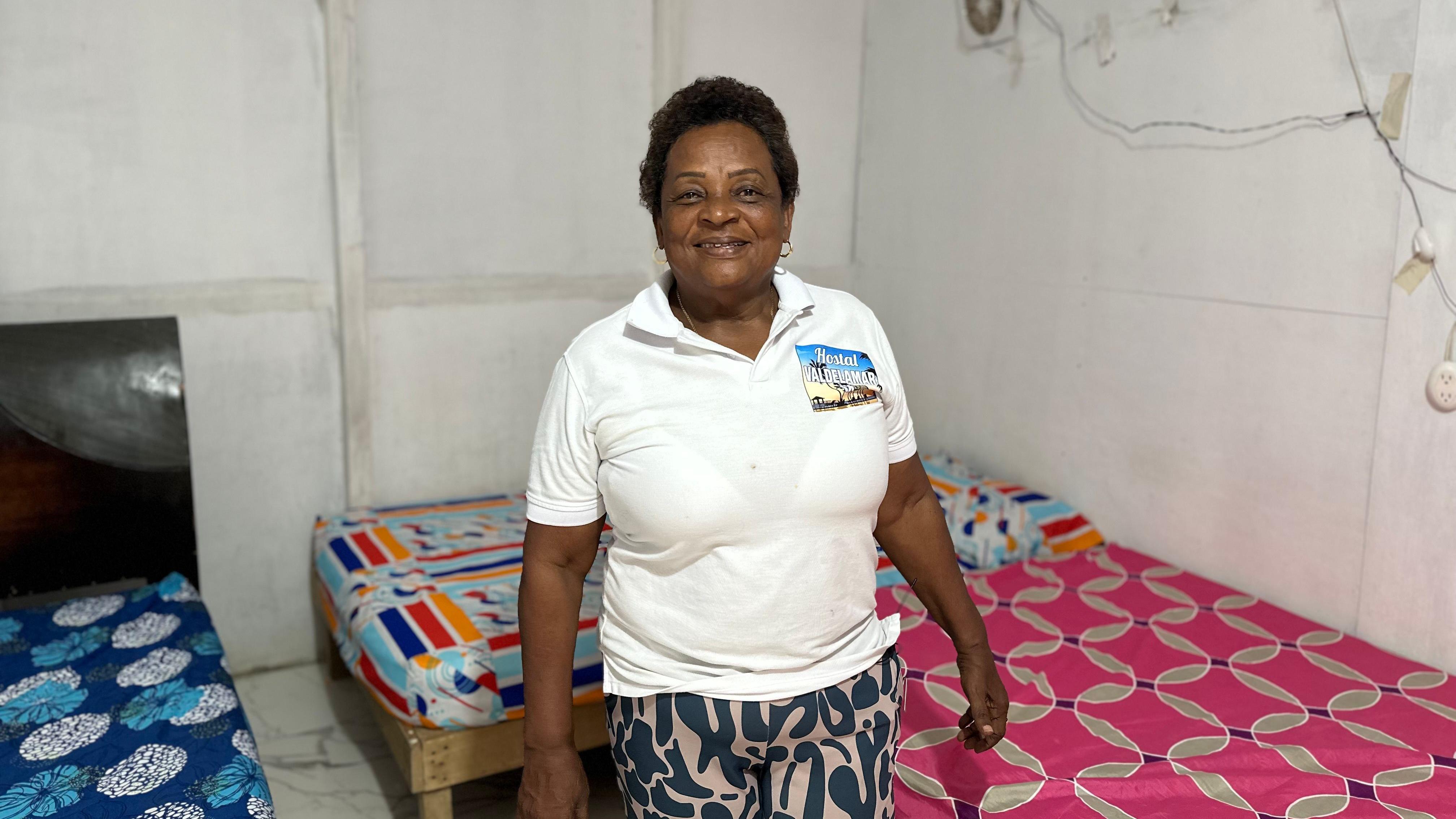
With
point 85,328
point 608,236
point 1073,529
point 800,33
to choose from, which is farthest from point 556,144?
point 1073,529

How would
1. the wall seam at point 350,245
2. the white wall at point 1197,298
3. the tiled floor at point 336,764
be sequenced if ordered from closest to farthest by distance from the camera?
1. the white wall at point 1197,298
2. the tiled floor at point 336,764
3. the wall seam at point 350,245

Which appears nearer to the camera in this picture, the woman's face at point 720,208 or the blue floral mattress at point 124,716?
the woman's face at point 720,208

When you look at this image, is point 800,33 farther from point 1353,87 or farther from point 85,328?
point 85,328

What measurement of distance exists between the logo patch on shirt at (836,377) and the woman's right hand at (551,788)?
0.51 m

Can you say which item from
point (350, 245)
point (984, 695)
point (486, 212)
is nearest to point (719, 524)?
point (984, 695)

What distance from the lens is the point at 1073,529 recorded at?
9.92ft

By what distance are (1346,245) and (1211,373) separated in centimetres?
43

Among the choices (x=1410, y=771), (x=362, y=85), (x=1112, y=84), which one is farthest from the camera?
(x=362, y=85)

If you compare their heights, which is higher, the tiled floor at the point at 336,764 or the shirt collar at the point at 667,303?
the shirt collar at the point at 667,303

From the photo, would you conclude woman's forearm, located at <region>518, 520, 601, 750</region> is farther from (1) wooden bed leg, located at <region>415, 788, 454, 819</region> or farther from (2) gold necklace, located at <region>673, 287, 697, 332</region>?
(1) wooden bed leg, located at <region>415, 788, 454, 819</region>

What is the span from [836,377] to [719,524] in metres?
0.24

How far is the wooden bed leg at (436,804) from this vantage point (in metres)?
2.18

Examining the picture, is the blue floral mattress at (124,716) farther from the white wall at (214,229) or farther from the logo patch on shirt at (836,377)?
the logo patch on shirt at (836,377)

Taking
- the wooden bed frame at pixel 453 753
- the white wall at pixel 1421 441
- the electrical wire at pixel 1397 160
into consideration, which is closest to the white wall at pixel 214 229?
the wooden bed frame at pixel 453 753
